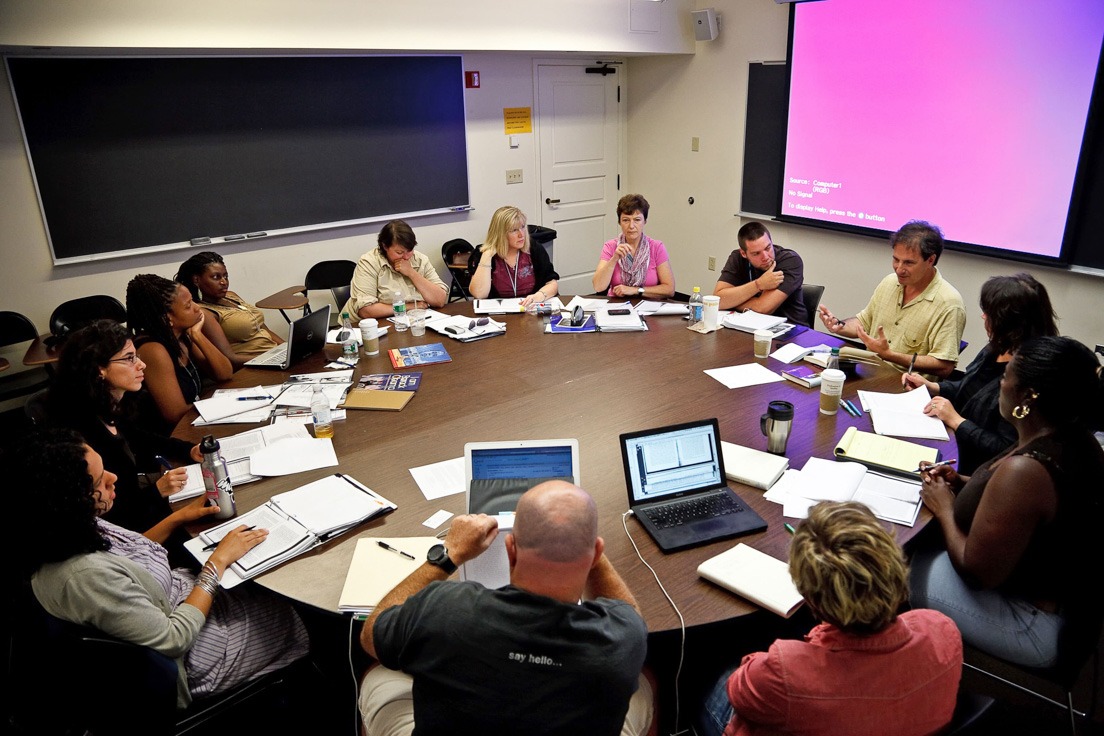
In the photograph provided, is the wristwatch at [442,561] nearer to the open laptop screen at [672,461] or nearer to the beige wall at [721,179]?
the open laptop screen at [672,461]

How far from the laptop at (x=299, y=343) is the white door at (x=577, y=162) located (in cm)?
356

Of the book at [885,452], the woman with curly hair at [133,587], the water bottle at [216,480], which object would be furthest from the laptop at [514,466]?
the book at [885,452]

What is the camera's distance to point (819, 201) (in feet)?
18.0

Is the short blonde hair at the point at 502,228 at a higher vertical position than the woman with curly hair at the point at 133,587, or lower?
higher

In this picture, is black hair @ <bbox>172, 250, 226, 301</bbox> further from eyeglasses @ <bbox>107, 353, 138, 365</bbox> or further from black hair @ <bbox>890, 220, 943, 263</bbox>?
black hair @ <bbox>890, 220, 943, 263</bbox>

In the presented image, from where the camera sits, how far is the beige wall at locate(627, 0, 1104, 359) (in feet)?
15.5

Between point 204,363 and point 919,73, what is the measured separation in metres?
4.76

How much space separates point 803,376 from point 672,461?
3.99ft

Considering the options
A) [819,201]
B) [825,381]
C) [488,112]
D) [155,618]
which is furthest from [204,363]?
[819,201]

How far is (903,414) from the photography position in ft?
8.63

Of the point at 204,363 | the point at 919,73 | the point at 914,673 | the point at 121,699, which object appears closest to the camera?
the point at 914,673

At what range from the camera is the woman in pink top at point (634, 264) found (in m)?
4.29

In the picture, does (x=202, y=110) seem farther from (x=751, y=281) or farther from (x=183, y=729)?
(x=183, y=729)

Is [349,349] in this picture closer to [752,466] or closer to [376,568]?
[376,568]
